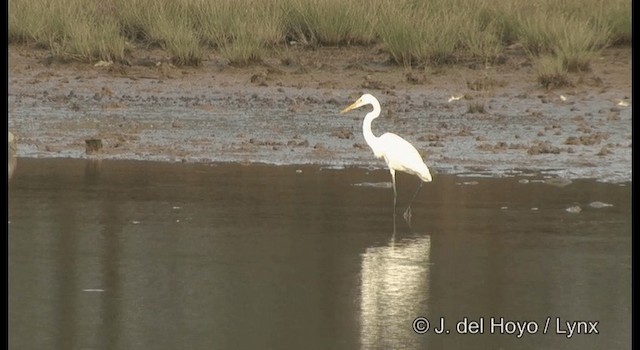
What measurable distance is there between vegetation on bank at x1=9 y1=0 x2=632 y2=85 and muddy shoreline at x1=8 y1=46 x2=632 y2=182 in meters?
0.19

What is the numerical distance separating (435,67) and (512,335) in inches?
429

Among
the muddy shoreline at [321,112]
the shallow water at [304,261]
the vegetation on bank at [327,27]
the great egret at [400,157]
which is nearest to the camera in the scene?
the shallow water at [304,261]

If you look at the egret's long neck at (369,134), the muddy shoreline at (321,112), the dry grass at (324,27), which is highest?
the egret's long neck at (369,134)

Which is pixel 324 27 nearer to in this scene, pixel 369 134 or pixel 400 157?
pixel 369 134

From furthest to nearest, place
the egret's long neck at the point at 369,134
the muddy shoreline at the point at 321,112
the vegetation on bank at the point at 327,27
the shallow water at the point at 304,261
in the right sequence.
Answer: the vegetation on bank at the point at 327,27
the muddy shoreline at the point at 321,112
the egret's long neck at the point at 369,134
the shallow water at the point at 304,261

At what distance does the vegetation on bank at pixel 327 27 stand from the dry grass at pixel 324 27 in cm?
1

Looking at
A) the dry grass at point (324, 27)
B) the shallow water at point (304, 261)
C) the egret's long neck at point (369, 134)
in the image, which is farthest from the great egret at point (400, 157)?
Answer: the dry grass at point (324, 27)

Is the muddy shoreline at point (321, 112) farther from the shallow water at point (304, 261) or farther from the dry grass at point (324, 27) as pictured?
the shallow water at point (304, 261)

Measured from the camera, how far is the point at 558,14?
19.0m

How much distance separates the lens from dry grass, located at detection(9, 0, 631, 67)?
18.0 meters

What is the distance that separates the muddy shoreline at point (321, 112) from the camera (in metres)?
13.5
